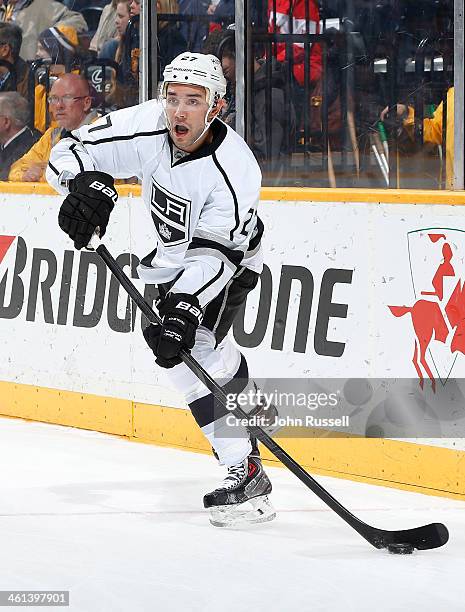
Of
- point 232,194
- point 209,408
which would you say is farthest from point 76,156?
point 209,408

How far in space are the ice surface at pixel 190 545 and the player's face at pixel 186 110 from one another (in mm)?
1096

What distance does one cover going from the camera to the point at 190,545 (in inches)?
142

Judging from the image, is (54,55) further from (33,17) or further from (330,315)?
(330,315)

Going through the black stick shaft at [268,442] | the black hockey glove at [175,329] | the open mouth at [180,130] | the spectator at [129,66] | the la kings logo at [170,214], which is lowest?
the black stick shaft at [268,442]

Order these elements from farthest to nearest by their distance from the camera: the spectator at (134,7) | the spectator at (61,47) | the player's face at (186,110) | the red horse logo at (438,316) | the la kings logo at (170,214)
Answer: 1. the spectator at (61,47)
2. the spectator at (134,7)
3. the red horse logo at (438,316)
4. the la kings logo at (170,214)
5. the player's face at (186,110)

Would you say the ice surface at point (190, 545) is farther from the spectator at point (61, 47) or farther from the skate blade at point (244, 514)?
the spectator at point (61, 47)

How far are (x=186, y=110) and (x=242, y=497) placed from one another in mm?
1097

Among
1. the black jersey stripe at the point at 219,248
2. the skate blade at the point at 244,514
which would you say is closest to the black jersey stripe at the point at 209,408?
the skate blade at the point at 244,514

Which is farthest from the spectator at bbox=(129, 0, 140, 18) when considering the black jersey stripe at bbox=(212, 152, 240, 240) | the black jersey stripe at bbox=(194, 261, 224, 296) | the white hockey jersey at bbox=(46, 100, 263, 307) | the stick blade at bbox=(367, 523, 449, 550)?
the stick blade at bbox=(367, 523, 449, 550)

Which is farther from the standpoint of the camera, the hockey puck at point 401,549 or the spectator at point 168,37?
the spectator at point 168,37

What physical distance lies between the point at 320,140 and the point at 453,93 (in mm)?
609

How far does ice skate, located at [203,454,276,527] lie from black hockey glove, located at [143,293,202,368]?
17.3 inches

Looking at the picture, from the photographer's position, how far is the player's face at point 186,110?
3699 mm

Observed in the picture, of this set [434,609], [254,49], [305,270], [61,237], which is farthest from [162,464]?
[434,609]
